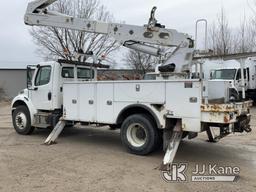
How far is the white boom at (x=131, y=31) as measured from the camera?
920cm

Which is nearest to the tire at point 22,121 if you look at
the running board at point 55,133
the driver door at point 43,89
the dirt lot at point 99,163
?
the dirt lot at point 99,163

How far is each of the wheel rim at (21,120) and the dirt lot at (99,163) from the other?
0.41 m

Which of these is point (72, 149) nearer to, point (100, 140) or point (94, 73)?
point (100, 140)

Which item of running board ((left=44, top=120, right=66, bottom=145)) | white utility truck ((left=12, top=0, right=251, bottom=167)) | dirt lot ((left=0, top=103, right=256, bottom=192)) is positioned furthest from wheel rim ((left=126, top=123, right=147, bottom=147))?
running board ((left=44, top=120, right=66, bottom=145))

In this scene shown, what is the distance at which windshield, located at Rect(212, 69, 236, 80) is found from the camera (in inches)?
928

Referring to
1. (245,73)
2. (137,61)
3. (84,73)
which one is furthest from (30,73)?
(137,61)

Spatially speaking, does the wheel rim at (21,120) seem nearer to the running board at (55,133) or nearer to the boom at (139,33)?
the running board at (55,133)

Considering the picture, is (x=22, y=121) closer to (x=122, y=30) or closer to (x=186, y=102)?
(x=122, y=30)

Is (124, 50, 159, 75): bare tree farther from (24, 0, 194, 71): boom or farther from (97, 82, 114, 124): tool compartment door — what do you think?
(97, 82, 114, 124): tool compartment door

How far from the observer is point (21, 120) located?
12016 millimetres

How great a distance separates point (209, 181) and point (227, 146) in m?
3.54

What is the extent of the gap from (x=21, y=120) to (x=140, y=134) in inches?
187

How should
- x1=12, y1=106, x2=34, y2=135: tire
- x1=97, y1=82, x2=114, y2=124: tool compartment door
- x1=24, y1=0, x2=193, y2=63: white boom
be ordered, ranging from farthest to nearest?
x1=12, y1=106, x2=34, y2=135: tire < x1=97, y1=82, x2=114, y2=124: tool compartment door < x1=24, y1=0, x2=193, y2=63: white boom

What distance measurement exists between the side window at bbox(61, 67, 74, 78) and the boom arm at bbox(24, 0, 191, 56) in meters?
1.25
